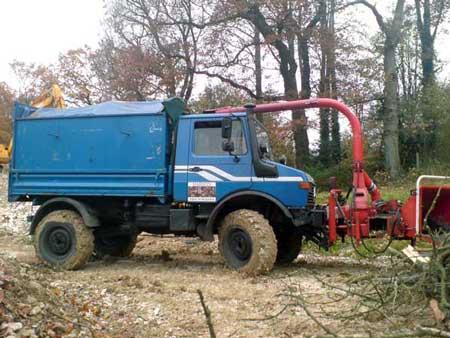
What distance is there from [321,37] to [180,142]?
13613 millimetres

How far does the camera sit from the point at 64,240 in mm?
9469

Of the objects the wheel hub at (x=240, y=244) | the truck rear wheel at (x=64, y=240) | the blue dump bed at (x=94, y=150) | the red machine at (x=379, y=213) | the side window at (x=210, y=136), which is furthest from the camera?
the truck rear wheel at (x=64, y=240)

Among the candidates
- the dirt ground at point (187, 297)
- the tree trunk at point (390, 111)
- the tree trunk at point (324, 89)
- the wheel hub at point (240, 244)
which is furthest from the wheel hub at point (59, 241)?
the tree trunk at point (390, 111)

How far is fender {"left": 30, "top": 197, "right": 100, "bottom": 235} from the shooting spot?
940 centimetres

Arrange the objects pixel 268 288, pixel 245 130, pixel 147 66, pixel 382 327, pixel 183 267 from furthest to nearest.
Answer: pixel 147 66 → pixel 183 267 → pixel 245 130 → pixel 268 288 → pixel 382 327

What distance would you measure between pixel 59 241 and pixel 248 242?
319 centimetres

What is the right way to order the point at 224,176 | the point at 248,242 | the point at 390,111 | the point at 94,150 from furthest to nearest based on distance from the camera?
the point at 390,111 < the point at 94,150 < the point at 224,176 < the point at 248,242

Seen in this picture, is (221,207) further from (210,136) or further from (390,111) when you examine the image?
(390,111)

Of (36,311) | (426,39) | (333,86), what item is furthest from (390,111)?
(36,311)

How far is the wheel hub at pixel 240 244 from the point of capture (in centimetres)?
849

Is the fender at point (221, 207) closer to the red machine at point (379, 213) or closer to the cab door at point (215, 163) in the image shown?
the cab door at point (215, 163)

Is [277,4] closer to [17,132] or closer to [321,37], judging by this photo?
[321,37]

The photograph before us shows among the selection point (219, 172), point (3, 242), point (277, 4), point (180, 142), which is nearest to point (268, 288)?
point (219, 172)

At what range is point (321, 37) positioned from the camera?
69.8 ft
